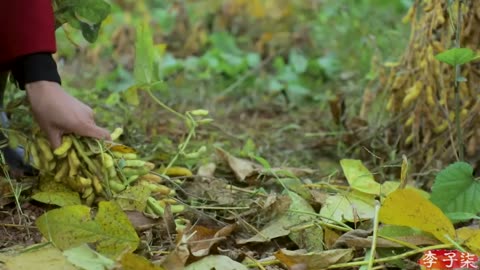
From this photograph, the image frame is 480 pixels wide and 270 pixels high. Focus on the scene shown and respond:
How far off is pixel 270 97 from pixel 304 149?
0.56 metres

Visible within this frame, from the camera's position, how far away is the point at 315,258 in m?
1.12

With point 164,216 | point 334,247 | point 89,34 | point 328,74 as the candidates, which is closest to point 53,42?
point 89,34

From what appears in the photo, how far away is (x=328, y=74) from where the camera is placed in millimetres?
2738

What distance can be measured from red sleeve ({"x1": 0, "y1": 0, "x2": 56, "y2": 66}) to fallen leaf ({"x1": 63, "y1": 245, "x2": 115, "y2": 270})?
0.42 meters

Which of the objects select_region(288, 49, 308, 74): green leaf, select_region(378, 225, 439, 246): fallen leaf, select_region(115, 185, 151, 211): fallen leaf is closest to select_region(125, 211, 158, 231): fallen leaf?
select_region(115, 185, 151, 211): fallen leaf

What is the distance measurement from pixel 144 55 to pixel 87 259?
0.50 m

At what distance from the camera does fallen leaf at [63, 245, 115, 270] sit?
40.8 inches

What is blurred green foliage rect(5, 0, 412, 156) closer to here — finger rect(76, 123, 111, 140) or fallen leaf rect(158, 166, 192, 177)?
fallen leaf rect(158, 166, 192, 177)

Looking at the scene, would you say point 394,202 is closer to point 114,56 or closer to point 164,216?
point 164,216

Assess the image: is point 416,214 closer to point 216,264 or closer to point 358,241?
point 358,241

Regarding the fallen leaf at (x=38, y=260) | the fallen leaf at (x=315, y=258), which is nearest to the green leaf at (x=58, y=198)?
the fallen leaf at (x=38, y=260)

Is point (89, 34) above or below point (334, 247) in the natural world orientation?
above

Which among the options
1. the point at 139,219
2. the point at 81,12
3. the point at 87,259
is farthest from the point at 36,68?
the point at 87,259

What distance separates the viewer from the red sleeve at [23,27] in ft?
4.40
